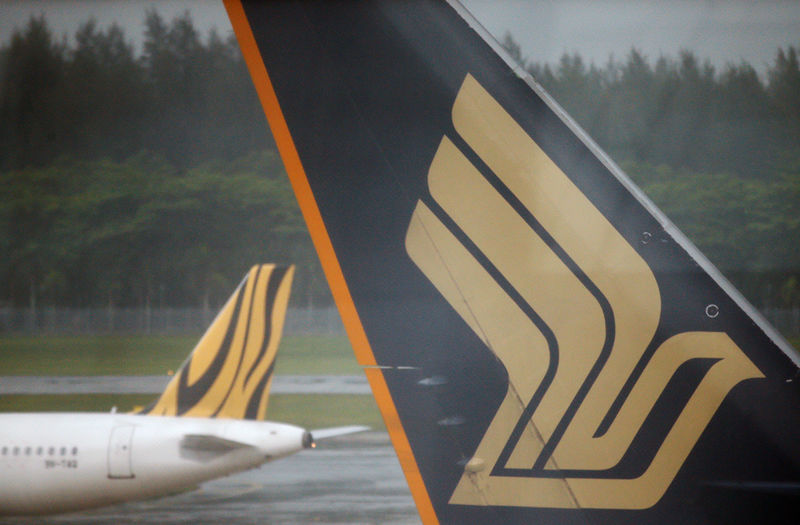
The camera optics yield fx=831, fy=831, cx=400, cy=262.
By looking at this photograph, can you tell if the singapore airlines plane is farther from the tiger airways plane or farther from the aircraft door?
the tiger airways plane

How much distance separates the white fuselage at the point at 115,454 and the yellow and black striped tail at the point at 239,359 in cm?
15

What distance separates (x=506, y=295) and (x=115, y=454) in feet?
15.0

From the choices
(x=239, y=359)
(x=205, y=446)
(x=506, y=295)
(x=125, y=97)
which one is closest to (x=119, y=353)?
(x=205, y=446)

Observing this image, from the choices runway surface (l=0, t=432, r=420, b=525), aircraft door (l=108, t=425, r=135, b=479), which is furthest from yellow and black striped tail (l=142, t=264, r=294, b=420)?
runway surface (l=0, t=432, r=420, b=525)

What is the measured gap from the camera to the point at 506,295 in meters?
1.10

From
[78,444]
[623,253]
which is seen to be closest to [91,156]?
[78,444]

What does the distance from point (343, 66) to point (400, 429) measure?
0.51 metres

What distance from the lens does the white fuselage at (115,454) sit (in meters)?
4.90

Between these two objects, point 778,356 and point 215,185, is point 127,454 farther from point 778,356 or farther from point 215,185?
point 778,356

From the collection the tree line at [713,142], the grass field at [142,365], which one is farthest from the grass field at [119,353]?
the tree line at [713,142]

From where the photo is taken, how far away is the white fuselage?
4898mm

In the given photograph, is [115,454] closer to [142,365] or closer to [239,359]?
[142,365]

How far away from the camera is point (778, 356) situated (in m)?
1.05

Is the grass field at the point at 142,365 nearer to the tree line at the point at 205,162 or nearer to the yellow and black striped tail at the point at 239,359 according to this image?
the yellow and black striped tail at the point at 239,359
